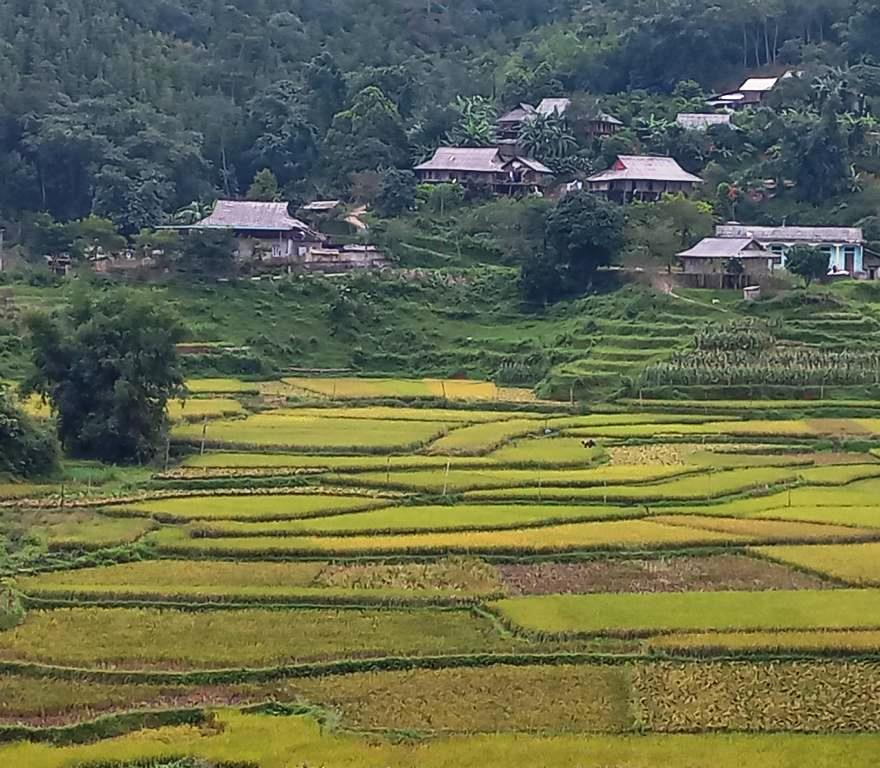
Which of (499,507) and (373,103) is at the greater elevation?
(373,103)

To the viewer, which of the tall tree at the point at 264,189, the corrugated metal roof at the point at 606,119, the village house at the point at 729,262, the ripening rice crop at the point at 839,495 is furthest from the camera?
the corrugated metal roof at the point at 606,119

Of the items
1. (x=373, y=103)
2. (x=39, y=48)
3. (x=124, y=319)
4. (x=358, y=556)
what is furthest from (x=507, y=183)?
(x=358, y=556)

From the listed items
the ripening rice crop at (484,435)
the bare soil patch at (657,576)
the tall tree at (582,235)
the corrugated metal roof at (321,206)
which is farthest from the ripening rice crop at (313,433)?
the corrugated metal roof at (321,206)

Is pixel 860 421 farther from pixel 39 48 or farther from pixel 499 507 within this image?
pixel 39 48

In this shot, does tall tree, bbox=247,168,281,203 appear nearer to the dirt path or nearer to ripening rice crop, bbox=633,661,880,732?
the dirt path

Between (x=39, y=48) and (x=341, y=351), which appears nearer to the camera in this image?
(x=341, y=351)

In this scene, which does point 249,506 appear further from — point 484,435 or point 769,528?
point 769,528

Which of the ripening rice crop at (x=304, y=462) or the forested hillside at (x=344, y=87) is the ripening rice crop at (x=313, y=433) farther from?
the forested hillside at (x=344, y=87)

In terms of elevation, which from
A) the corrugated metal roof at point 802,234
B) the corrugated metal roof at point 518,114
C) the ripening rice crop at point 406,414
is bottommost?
the ripening rice crop at point 406,414

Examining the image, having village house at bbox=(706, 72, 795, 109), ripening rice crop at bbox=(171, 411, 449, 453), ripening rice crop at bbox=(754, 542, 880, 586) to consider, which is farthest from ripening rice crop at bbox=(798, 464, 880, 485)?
village house at bbox=(706, 72, 795, 109)
